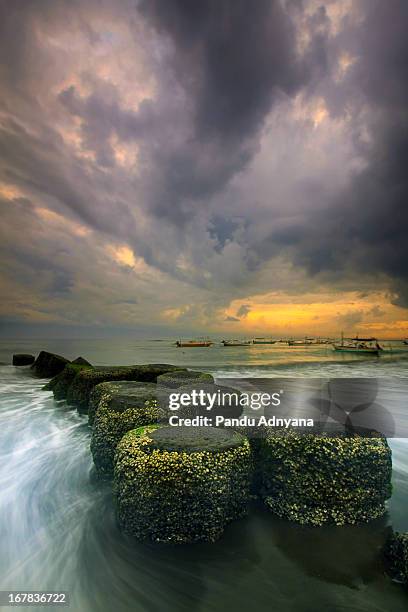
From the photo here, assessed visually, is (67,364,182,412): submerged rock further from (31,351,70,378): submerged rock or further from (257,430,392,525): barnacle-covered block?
(31,351,70,378): submerged rock

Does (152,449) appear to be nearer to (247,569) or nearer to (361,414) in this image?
(247,569)

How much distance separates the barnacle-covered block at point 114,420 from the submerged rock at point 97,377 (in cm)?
443

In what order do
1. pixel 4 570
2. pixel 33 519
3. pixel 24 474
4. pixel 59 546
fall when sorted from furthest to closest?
pixel 24 474 < pixel 33 519 < pixel 59 546 < pixel 4 570

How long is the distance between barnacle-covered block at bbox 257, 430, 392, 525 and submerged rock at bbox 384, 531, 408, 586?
2.09ft

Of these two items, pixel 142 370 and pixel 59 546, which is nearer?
pixel 59 546

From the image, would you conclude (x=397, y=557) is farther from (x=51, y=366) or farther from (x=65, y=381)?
(x=51, y=366)

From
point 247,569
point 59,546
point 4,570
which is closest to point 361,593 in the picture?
point 247,569

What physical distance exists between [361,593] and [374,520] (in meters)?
1.39

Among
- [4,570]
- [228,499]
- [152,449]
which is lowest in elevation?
[4,570]

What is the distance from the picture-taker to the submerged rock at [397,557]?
3617 mm

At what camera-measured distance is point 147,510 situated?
411 centimetres

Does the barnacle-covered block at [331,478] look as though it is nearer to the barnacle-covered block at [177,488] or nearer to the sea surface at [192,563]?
the sea surface at [192,563]

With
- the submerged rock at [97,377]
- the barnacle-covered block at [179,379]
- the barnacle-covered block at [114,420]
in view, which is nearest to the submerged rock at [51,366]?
the submerged rock at [97,377]

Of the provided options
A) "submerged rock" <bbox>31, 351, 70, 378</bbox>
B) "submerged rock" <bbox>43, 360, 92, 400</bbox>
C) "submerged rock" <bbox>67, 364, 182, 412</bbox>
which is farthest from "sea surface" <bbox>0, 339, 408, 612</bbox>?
"submerged rock" <bbox>31, 351, 70, 378</bbox>
